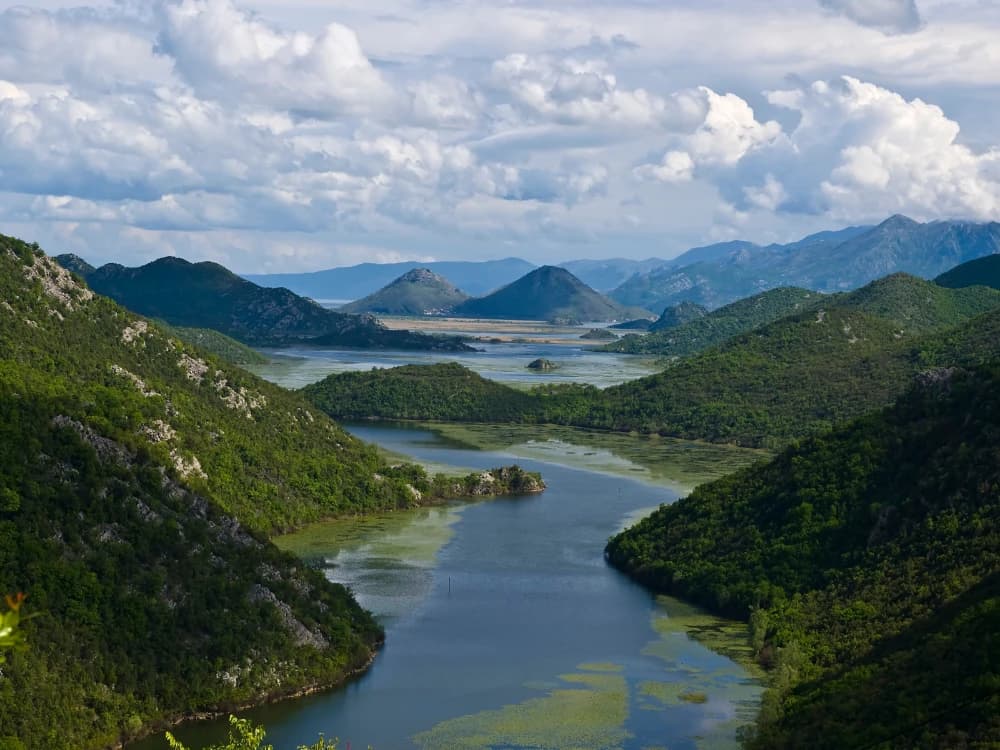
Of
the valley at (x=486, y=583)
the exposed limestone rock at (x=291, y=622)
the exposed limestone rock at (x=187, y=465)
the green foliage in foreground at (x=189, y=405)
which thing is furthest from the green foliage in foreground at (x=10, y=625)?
the exposed limestone rock at (x=187, y=465)


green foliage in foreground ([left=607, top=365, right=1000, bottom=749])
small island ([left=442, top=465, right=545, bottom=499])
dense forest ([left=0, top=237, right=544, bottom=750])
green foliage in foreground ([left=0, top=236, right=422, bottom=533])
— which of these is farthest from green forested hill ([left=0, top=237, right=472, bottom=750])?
small island ([left=442, top=465, right=545, bottom=499])

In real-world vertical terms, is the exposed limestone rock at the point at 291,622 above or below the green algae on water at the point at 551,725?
above

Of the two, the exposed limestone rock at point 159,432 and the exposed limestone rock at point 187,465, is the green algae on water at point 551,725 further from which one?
the exposed limestone rock at point 159,432

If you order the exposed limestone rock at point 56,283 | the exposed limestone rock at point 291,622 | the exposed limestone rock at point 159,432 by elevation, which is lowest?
the exposed limestone rock at point 291,622

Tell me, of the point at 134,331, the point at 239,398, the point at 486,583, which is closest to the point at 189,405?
the point at 239,398

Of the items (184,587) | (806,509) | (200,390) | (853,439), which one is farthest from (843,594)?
(200,390)

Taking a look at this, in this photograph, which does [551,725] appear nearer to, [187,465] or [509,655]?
[509,655]
